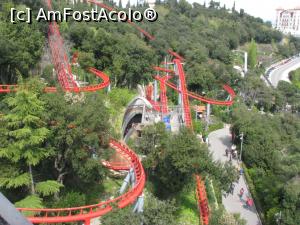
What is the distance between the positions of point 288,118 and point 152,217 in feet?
93.6

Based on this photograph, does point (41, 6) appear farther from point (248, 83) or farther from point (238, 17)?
point (238, 17)

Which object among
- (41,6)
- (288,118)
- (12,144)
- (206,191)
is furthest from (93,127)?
(288,118)

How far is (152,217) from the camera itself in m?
12.0

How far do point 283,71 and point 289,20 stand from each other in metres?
87.2

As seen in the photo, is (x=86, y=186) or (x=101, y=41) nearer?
(x=86, y=186)

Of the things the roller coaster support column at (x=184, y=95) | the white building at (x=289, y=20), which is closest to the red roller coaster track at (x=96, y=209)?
the roller coaster support column at (x=184, y=95)

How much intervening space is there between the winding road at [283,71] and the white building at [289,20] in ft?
201

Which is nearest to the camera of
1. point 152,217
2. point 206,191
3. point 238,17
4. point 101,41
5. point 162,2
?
point 152,217

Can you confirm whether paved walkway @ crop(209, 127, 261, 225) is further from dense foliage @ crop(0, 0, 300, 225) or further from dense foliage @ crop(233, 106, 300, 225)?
dense foliage @ crop(0, 0, 300, 225)

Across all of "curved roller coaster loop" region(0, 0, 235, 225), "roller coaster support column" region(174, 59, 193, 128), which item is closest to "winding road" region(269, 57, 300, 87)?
"curved roller coaster loop" region(0, 0, 235, 225)

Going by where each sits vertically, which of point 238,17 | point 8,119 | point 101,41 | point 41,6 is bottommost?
point 8,119

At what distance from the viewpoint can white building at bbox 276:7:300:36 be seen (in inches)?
6230

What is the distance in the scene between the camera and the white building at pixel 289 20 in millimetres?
158250

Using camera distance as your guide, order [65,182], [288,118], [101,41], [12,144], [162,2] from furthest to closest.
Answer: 1. [162,2]
2. [288,118]
3. [101,41]
4. [65,182]
5. [12,144]
